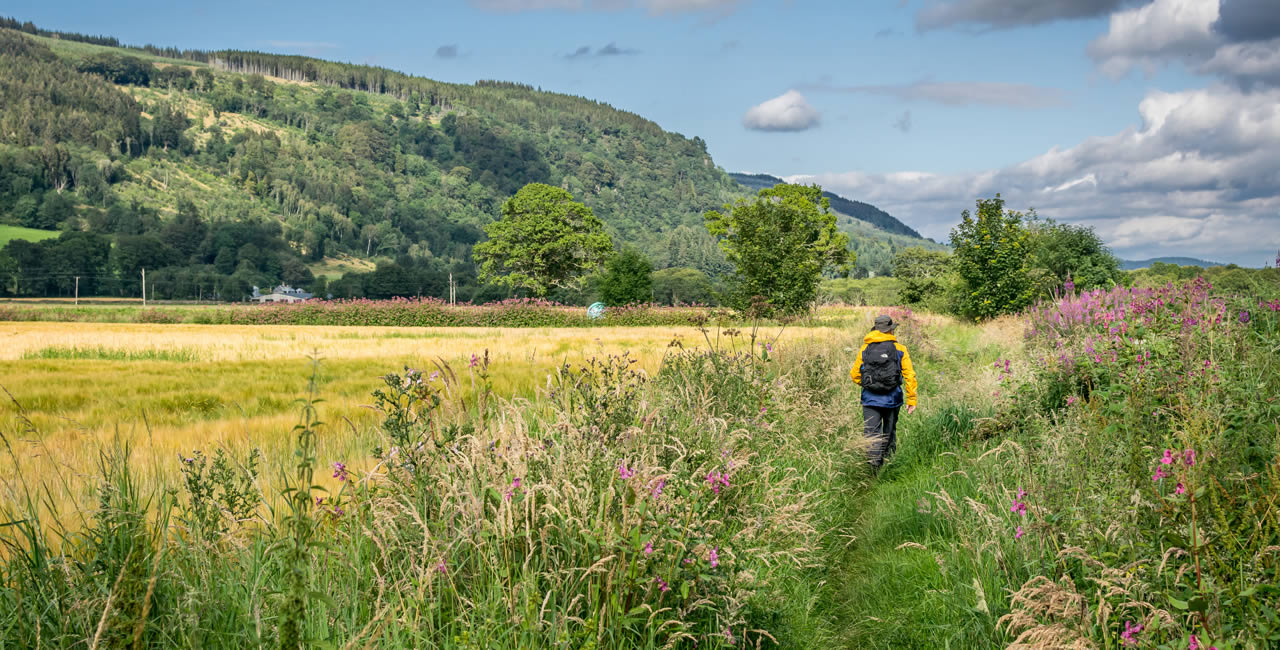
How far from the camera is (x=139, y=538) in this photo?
3.41 metres

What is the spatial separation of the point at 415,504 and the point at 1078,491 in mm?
3920

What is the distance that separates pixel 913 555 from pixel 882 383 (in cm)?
324

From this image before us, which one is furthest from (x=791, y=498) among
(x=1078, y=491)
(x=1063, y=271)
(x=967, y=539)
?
(x=1063, y=271)

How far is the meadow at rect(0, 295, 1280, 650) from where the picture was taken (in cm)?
322

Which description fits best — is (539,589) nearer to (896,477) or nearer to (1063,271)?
(896,477)

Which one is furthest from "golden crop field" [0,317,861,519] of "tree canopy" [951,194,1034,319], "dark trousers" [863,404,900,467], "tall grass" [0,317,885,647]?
"tree canopy" [951,194,1034,319]

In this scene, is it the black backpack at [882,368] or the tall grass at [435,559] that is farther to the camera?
the black backpack at [882,368]

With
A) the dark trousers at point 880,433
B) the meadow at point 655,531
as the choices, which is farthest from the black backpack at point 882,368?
the meadow at point 655,531

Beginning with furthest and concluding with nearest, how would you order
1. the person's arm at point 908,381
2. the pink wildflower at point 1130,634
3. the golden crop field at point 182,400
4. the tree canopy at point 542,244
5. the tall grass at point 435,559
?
1. the tree canopy at point 542,244
2. the person's arm at point 908,381
3. the golden crop field at point 182,400
4. the pink wildflower at point 1130,634
5. the tall grass at point 435,559

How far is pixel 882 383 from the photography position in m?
8.83

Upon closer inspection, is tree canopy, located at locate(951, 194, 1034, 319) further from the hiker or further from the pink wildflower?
the pink wildflower

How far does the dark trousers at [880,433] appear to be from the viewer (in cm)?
888

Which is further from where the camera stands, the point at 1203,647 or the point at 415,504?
the point at 415,504

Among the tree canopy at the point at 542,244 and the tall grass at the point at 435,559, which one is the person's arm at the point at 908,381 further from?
the tree canopy at the point at 542,244
